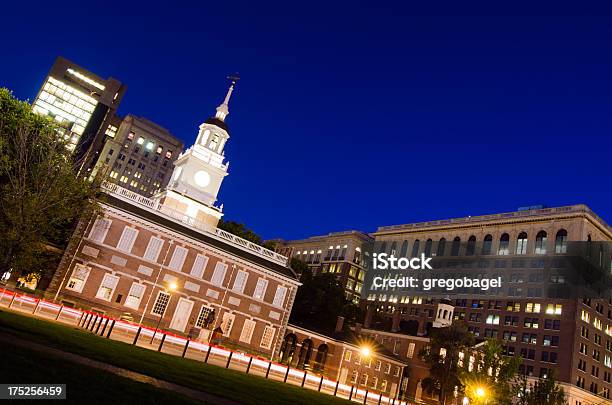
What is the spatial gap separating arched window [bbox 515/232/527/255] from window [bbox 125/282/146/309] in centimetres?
8594

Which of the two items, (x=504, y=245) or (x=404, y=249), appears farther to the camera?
(x=404, y=249)

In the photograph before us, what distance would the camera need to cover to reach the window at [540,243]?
337 ft

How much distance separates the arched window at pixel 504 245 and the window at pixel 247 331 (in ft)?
249

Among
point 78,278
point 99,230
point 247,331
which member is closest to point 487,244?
point 247,331

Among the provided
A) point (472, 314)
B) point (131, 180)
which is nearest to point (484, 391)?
point (472, 314)

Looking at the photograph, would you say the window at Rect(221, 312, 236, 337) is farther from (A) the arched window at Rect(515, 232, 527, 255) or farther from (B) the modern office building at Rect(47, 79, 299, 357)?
(A) the arched window at Rect(515, 232, 527, 255)

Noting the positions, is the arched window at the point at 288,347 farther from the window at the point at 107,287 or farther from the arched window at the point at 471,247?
the arched window at the point at 471,247

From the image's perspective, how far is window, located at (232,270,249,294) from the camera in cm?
5216

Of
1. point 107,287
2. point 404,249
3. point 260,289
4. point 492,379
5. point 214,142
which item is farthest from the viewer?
point 404,249

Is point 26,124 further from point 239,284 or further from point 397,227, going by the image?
point 397,227

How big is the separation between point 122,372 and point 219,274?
37208 millimetres

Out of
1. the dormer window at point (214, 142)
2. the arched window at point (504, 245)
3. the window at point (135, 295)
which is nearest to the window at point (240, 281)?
the window at point (135, 295)

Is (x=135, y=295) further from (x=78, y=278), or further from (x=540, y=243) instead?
(x=540, y=243)

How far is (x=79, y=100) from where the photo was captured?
145625 mm
